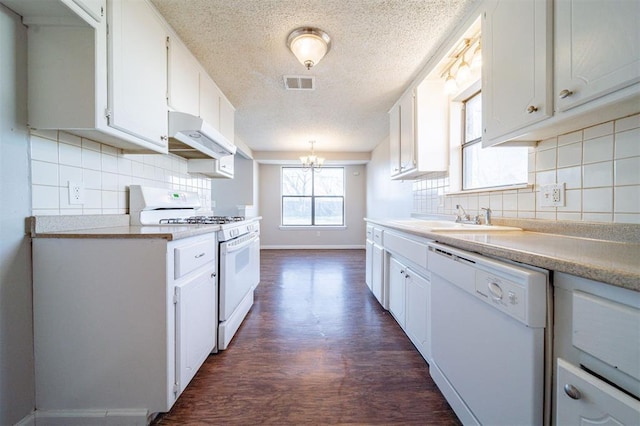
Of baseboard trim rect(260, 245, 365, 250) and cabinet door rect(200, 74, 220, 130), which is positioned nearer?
cabinet door rect(200, 74, 220, 130)

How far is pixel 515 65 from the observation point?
1.23m

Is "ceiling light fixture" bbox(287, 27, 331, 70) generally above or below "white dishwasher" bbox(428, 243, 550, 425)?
above

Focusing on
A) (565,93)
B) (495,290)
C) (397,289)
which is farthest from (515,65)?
(397,289)

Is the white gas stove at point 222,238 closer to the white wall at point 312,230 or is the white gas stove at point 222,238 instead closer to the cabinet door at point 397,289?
the cabinet door at point 397,289

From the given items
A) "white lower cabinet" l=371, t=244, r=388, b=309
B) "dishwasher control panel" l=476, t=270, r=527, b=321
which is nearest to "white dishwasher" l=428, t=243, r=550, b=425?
"dishwasher control panel" l=476, t=270, r=527, b=321

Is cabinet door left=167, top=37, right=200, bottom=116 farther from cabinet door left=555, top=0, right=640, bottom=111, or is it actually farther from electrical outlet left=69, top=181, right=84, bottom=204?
cabinet door left=555, top=0, right=640, bottom=111

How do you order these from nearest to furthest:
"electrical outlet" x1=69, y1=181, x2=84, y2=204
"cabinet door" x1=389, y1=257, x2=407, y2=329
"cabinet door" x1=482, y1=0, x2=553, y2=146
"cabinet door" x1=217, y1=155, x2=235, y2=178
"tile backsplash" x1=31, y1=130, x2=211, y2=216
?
"cabinet door" x1=482, y1=0, x2=553, y2=146 → "tile backsplash" x1=31, y1=130, x2=211, y2=216 → "electrical outlet" x1=69, y1=181, x2=84, y2=204 → "cabinet door" x1=389, y1=257, x2=407, y2=329 → "cabinet door" x1=217, y1=155, x2=235, y2=178

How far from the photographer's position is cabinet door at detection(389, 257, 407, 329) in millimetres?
1960

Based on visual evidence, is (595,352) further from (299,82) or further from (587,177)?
(299,82)

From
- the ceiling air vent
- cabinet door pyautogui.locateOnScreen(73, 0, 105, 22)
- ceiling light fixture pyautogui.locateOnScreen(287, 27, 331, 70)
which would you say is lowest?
cabinet door pyautogui.locateOnScreen(73, 0, 105, 22)

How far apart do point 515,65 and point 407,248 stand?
118 cm

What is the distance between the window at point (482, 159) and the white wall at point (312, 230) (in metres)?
4.11

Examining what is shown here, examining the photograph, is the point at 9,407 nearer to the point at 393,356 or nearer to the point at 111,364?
the point at 111,364

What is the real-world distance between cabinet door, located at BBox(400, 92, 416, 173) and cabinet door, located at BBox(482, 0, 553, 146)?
992 millimetres
